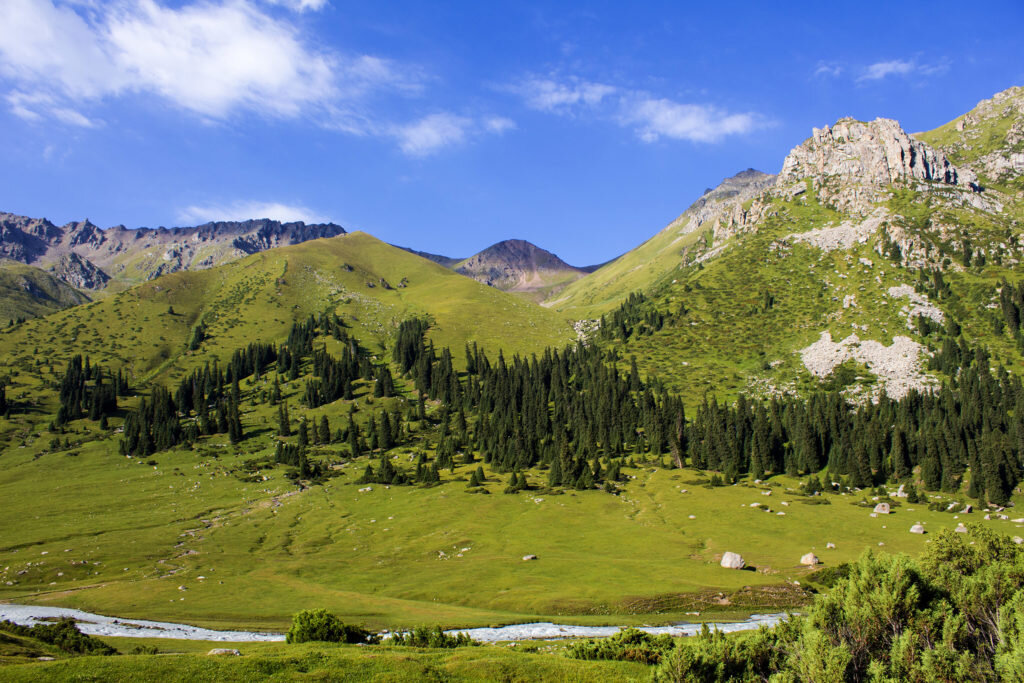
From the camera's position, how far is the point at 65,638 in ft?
126

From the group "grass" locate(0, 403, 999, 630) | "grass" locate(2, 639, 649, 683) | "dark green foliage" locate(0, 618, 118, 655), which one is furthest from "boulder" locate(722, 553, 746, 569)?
"dark green foliage" locate(0, 618, 118, 655)

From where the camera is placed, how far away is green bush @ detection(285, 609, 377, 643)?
141 ft

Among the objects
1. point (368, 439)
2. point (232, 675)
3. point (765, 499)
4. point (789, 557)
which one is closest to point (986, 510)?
point (765, 499)

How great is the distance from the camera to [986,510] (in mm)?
103938

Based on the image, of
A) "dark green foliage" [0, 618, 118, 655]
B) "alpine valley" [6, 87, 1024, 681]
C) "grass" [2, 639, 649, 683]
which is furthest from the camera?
"dark green foliage" [0, 618, 118, 655]

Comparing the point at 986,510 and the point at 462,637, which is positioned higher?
the point at 462,637

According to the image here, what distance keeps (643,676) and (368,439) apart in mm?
151690

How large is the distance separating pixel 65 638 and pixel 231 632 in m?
17.3

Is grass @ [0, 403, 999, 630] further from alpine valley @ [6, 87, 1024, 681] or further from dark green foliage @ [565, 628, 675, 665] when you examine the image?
dark green foliage @ [565, 628, 675, 665]

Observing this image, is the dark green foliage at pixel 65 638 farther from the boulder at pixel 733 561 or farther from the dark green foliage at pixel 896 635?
the boulder at pixel 733 561

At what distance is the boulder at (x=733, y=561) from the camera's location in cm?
7238

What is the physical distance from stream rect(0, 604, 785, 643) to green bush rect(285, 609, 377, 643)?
373 inches

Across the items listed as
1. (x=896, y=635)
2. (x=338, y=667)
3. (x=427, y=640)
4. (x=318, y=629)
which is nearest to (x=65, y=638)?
(x=318, y=629)

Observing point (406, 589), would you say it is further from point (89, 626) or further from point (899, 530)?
point (899, 530)
